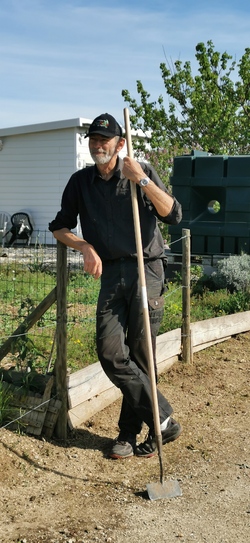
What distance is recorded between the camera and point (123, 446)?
5664mm

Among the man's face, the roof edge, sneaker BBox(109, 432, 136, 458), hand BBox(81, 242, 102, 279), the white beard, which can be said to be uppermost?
the roof edge

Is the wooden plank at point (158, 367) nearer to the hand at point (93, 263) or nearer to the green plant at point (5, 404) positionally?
the green plant at point (5, 404)

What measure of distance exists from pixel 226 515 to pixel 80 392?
1.68m

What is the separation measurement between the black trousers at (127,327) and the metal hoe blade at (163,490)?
571 mm

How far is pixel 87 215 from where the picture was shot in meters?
Result: 5.55

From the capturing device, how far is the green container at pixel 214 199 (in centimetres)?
1188

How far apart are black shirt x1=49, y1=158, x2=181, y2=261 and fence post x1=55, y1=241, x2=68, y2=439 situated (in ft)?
0.95

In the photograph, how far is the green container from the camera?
11.9 meters

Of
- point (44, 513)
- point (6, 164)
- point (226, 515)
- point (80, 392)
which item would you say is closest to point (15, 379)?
point (80, 392)

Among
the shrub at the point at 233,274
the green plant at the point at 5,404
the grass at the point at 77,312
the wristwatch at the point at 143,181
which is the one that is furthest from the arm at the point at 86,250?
the shrub at the point at 233,274

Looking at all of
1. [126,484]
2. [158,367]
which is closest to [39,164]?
[158,367]

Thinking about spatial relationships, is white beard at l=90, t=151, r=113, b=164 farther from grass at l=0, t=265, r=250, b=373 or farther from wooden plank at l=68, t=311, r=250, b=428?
wooden plank at l=68, t=311, r=250, b=428

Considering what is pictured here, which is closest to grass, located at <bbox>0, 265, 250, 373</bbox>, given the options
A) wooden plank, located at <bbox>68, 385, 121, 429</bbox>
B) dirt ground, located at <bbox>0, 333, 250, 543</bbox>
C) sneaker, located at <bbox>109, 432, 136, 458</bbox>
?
wooden plank, located at <bbox>68, 385, 121, 429</bbox>

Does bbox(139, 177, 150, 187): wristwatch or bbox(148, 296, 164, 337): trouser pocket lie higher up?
bbox(139, 177, 150, 187): wristwatch
